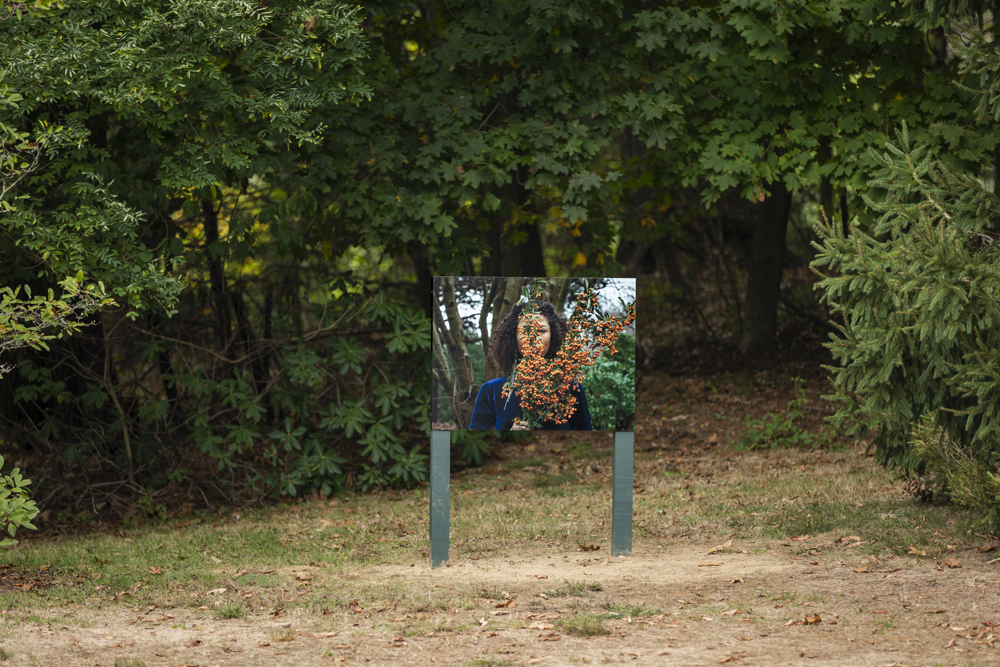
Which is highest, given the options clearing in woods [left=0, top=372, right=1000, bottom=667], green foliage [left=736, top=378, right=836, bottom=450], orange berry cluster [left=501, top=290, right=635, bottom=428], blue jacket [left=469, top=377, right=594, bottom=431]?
orange berry cluster [left=501, top=290, right=635, bottom=428]

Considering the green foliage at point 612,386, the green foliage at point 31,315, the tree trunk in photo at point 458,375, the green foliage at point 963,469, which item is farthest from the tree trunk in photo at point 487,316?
the green foliage at point 963,469

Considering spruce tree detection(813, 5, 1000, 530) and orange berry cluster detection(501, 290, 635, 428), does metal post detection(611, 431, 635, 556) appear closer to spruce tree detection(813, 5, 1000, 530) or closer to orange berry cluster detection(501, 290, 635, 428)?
orange berry cluster detection(501, 290, 635, 428)

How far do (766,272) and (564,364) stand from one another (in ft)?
28.6

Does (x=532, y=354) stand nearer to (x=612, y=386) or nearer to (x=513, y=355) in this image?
(x=513, y=355)

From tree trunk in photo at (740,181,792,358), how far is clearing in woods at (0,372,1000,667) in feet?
15.8

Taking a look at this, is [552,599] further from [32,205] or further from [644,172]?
[644,172]

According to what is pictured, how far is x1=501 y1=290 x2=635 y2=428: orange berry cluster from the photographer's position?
739cm

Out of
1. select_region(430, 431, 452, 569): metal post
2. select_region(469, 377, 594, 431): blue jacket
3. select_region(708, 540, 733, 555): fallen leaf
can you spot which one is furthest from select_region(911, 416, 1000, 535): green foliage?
select_region(430, 431, 452, 569): metal post

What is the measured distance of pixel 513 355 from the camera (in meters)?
7.44

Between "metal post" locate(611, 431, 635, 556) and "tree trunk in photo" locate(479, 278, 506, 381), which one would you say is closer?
"tree trunk in photo" locate(479, 278, 506, 381)

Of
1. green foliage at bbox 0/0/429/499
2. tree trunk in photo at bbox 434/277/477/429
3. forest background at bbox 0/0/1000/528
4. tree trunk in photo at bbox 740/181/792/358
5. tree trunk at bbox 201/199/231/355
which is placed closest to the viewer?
tree trunk in photo at bbox 434/277/477/429

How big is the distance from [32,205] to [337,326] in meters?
4.11

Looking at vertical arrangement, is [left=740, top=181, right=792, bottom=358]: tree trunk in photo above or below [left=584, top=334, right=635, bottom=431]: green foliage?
above

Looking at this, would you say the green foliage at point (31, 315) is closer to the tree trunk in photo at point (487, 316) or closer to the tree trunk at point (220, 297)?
the tree trunk in photo at point (487, 316)
